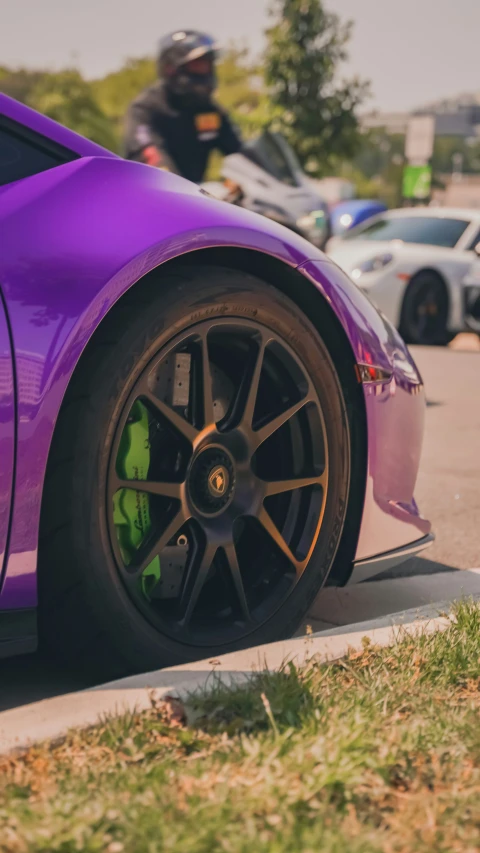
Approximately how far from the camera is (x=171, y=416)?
2664 millimetres

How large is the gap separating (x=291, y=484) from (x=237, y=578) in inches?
10.9

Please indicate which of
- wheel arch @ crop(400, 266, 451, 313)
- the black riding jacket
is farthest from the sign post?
the black riding jacket

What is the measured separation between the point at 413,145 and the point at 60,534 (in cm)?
2565

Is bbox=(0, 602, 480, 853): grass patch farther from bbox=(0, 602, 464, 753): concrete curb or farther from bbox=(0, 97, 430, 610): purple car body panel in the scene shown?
bbox=(0, 97, 430, 610): purple car body panel

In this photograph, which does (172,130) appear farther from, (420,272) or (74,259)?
(74,259)

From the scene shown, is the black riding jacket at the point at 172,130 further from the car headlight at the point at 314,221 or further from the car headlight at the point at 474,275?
the car headlight at the point at 474,275

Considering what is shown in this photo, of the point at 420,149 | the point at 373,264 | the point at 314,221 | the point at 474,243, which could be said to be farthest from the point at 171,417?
the point at 420,149

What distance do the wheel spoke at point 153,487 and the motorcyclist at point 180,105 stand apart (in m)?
5.46

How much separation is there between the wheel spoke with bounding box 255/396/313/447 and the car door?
2.35 feet

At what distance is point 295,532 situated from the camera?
3.04 m

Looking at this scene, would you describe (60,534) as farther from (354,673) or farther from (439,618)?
(439,618)

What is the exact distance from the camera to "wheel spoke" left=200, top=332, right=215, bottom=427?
108 inches

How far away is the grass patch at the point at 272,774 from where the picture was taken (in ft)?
5.85

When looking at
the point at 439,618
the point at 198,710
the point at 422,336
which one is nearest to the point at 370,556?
the point at 439,618
